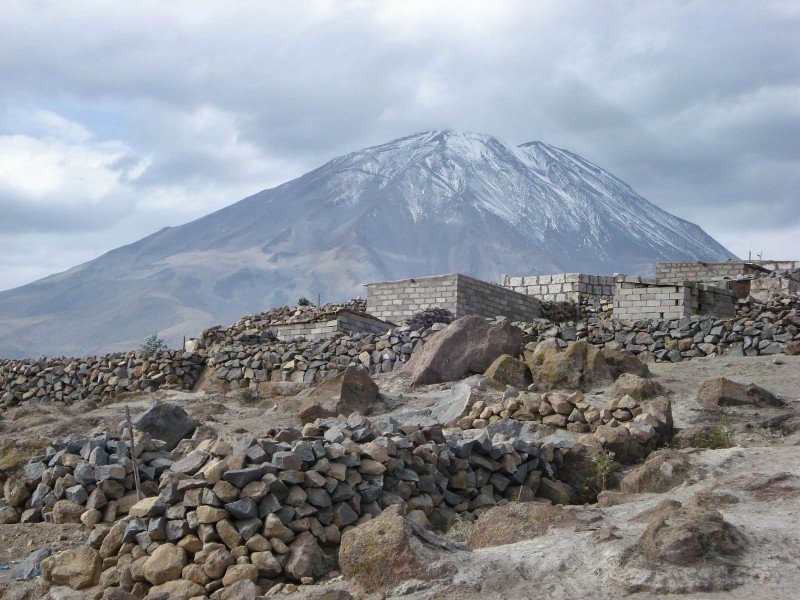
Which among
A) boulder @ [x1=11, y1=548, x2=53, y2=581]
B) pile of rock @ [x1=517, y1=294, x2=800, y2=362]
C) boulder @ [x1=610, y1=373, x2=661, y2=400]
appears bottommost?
boulder @ [x1=11, y1=548, x2=53, y2=581]

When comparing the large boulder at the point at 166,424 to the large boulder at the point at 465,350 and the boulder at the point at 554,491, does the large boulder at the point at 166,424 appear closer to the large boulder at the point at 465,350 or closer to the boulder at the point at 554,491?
the boulder at the point at 554,491

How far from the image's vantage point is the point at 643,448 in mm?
11195

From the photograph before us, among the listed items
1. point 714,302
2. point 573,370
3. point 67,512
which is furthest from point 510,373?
point 714,302

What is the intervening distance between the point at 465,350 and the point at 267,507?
31.5 ft

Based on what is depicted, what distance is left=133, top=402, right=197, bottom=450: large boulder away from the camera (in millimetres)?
12530

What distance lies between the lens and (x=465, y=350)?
56.7 feet

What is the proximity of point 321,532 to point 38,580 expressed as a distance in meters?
2.57

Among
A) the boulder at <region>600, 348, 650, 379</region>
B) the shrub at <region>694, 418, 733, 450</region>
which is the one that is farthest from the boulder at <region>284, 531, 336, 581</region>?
the boulder at <region>600, 348, 650, 379</region>

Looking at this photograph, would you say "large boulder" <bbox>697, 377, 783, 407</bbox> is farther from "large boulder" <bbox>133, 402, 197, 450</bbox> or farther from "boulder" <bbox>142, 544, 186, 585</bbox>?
"boulder" <bbox>142, 544, 186, 585</bbox>

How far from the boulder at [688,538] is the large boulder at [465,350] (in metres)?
10.5

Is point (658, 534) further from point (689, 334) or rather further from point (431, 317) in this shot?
point (431, 317)

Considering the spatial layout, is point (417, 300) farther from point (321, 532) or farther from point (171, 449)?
point (321, 532)

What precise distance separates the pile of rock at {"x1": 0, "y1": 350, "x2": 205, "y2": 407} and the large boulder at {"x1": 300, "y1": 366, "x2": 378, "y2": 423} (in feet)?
29.2

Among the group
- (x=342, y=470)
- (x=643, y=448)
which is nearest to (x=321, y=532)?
(x=342, y=470)
